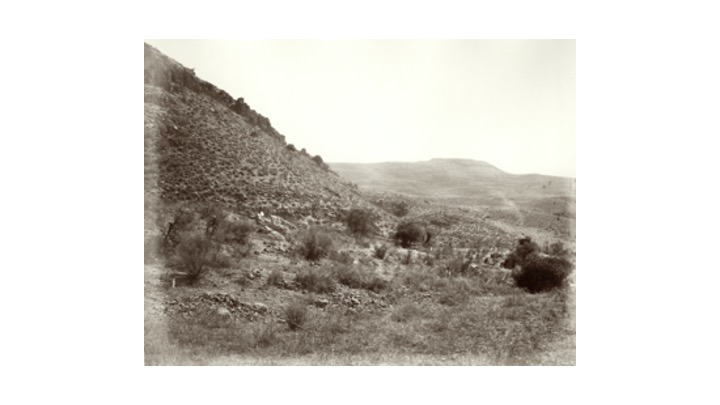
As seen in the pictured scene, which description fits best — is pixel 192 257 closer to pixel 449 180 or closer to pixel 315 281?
pixel 315 281

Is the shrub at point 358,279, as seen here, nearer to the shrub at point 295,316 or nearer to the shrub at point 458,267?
the shrub at point 295,316

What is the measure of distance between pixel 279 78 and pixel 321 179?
10.8 ft

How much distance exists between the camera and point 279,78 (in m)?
7.92

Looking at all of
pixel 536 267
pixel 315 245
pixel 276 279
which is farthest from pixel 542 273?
pixel 276 279

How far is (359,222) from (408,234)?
1006 millimetres

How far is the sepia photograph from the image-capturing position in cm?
739

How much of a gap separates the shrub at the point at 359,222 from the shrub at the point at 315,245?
3.68 ft

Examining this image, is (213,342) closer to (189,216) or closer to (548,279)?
(189,216)

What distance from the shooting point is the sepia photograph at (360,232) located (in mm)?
7395

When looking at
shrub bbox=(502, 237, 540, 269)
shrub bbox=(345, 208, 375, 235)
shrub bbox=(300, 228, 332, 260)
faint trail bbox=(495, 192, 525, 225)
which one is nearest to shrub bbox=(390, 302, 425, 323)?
shrub bbox=(300, 228, 332, 260)

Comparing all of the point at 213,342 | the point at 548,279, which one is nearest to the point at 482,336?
the point at 548,279

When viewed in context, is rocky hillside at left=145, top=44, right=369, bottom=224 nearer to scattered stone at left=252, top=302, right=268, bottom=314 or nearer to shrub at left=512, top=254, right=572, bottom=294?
scattered stone at left=252, top=302, right=268, bottom=314

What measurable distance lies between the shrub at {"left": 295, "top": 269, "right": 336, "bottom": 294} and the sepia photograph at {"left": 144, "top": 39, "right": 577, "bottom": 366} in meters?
0.03

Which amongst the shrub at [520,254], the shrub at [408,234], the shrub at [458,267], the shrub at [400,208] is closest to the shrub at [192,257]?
the shrub at [408,234]
